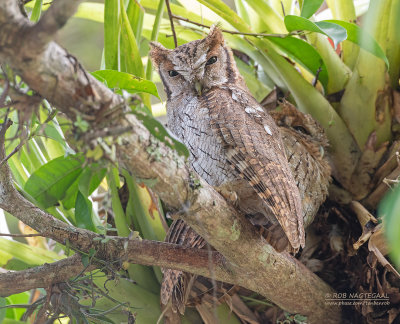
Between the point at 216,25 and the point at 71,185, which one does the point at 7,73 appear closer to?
the point at 71,185

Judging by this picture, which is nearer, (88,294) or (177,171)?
(177,171)

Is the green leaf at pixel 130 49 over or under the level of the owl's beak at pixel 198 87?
over

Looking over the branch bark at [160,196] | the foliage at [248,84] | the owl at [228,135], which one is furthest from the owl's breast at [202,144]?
the branch bark at [160,196]

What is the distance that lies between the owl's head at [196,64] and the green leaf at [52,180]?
47 centimetres

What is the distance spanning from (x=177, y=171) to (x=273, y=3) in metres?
1.22

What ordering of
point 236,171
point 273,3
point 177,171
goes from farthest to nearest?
1. point 273,3
2. point 236,171
3. point 177,171

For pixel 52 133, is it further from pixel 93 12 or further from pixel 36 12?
pixel 93 12

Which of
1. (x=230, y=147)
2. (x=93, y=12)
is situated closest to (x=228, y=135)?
(x=230, y=147)

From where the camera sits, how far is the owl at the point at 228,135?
3.95 feet

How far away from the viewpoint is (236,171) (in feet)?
4.16

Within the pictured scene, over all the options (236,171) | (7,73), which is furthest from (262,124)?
(7,73)

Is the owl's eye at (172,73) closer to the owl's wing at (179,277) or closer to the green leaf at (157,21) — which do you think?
the green leaf at (157,21)

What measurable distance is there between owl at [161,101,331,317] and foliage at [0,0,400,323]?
6cm

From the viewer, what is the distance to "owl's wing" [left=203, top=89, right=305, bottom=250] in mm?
1175
